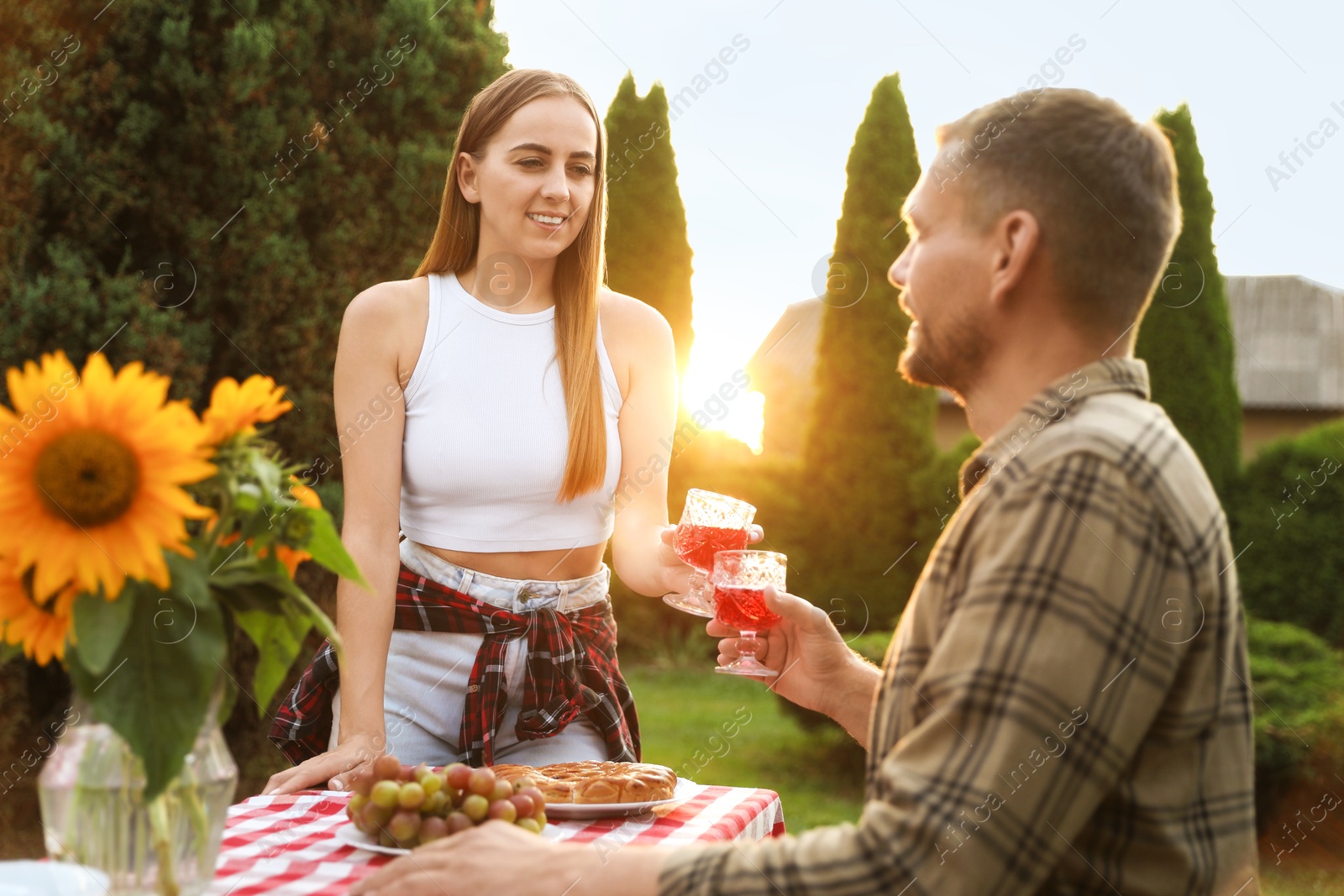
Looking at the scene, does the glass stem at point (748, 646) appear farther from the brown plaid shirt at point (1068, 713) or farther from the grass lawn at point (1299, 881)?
the grass lawn at point (1299, 881)

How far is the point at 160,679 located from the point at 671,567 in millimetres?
1710

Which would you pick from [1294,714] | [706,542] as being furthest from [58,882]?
[1294,714]

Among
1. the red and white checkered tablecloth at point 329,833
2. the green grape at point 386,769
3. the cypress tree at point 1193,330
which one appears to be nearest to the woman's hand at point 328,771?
the red and white checkered tablecloth at point 329,833

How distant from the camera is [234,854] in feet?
5.86

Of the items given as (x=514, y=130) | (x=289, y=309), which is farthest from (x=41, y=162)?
(x=514, y=130)

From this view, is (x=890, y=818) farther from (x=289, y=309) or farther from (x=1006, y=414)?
(x=289, y=309)

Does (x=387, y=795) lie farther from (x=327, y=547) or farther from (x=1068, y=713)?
(x=1068, y=713)

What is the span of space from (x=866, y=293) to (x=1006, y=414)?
8.64 meters

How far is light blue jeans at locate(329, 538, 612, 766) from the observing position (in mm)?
2623

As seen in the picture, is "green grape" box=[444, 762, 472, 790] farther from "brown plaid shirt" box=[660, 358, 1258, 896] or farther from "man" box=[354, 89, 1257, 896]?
"brown plaid shirt" box=[660, 358, 1258, 896]

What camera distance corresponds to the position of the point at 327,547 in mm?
1464

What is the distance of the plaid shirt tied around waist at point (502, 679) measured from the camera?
2551mm

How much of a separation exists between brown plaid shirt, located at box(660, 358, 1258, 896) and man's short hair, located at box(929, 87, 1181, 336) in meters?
0.25

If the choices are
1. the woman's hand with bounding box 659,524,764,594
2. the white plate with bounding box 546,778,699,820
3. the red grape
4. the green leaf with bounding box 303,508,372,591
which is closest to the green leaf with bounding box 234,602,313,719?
the green leaf with bounding box 303,508,372,591
